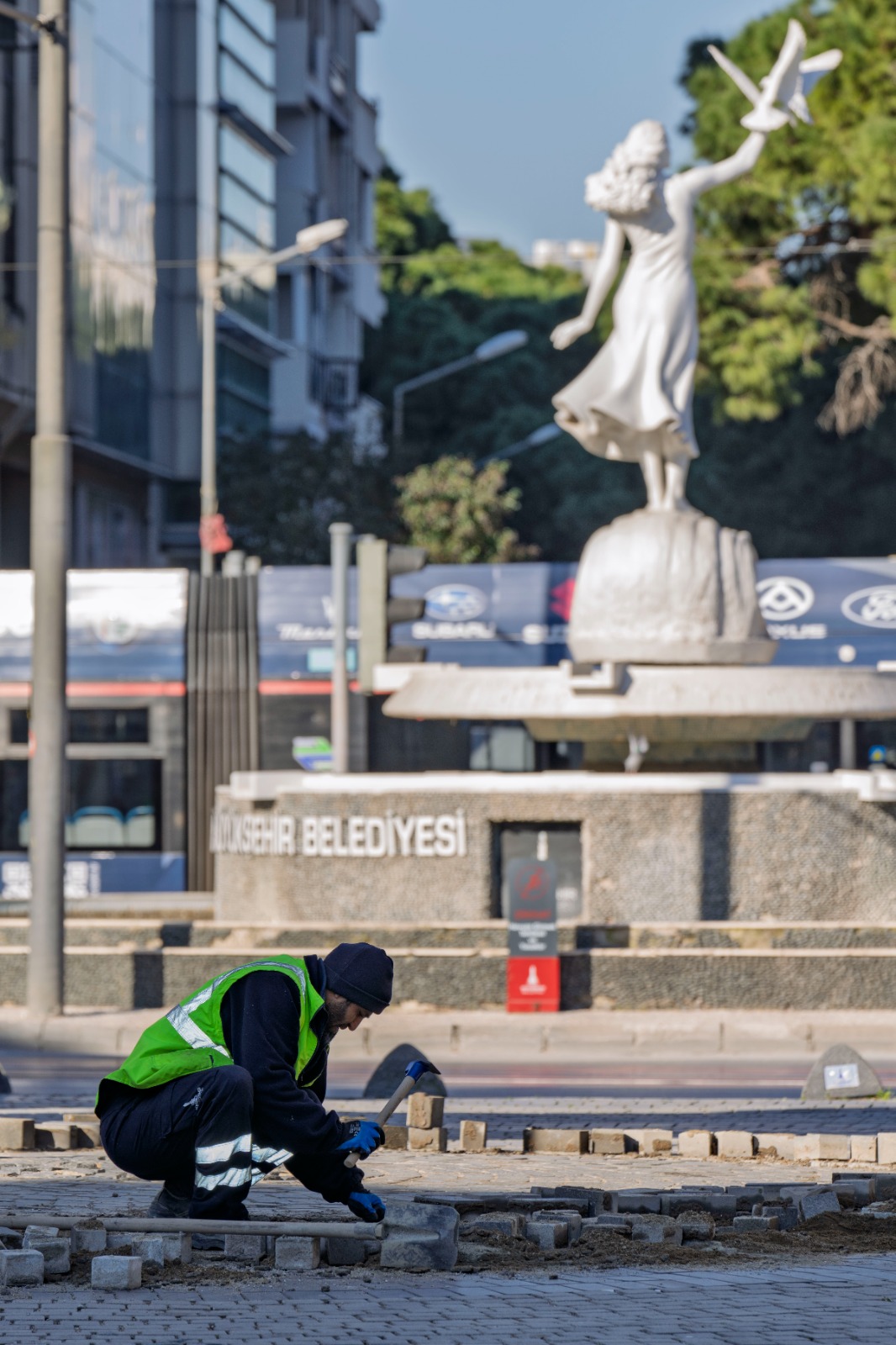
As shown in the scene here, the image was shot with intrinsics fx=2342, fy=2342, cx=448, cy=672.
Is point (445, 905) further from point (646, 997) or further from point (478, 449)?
point (478, 449)

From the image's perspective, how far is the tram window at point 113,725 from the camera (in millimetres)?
27141

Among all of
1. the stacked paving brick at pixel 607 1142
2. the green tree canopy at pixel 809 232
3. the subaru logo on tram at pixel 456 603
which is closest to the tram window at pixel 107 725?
the subaru logo on tram at pixel 456 603

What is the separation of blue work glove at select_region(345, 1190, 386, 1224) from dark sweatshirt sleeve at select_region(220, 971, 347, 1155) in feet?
0.64

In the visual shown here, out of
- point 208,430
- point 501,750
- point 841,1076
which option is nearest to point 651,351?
point 841,1076

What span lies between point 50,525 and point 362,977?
9149mm

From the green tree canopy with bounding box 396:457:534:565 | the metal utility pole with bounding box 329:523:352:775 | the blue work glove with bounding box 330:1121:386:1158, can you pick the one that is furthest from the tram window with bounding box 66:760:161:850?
Answer: the blue work glove with bounding box 330:1121:386:1158

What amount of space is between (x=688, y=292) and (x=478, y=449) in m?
43.5

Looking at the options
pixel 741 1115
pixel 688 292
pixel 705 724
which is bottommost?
pixel 741 1115

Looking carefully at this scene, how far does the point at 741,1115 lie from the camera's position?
36.1 feet

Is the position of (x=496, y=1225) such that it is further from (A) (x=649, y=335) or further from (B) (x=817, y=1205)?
(A) (x=649, y=335)

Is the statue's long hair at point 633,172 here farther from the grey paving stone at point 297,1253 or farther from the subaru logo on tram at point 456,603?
the grey paving stone at point 297,1253

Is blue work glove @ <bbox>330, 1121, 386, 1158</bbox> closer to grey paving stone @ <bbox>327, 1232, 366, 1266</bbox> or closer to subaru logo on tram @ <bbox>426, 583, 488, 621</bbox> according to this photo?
grey paving stone @ <bbox>327, 1232, 366, 1266</bbox>

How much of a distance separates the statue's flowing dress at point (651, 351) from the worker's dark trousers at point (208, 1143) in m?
11.8

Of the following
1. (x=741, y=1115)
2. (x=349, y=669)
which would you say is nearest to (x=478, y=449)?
(x=349, y=669)
